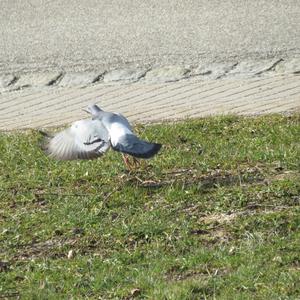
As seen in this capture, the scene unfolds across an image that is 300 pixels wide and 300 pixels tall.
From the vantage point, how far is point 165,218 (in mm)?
5430

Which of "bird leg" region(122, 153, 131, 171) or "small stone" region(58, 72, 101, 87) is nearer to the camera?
"bird leg" region(122, 153, 131, 171)

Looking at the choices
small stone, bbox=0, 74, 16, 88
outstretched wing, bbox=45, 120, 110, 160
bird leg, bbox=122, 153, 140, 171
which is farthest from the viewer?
small stone, bbox=0, 74, 16, 88

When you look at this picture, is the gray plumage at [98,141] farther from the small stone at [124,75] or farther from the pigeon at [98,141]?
the small stone at [124,75]

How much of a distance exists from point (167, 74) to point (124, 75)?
13.9 inches

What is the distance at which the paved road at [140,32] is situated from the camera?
29.6 feet

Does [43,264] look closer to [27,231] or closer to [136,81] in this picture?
[27,231]

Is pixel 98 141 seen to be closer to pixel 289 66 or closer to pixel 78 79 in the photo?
pixel 78 79

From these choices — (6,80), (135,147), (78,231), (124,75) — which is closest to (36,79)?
(6,80)

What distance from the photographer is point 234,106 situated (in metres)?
7.68

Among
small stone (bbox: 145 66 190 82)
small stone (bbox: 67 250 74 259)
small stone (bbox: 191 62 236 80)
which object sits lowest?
small stone (bbox: 191 62 236 80)

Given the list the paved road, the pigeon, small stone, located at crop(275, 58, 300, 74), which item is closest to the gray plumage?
the pigeon

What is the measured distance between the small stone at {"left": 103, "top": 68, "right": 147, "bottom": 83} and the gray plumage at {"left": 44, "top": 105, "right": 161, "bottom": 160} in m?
2.24

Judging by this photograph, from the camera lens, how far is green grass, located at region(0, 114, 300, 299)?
4645 millimetres

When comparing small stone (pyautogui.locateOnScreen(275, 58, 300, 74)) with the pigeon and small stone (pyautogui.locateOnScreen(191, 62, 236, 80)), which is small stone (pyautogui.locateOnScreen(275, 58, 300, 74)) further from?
the pigeon
